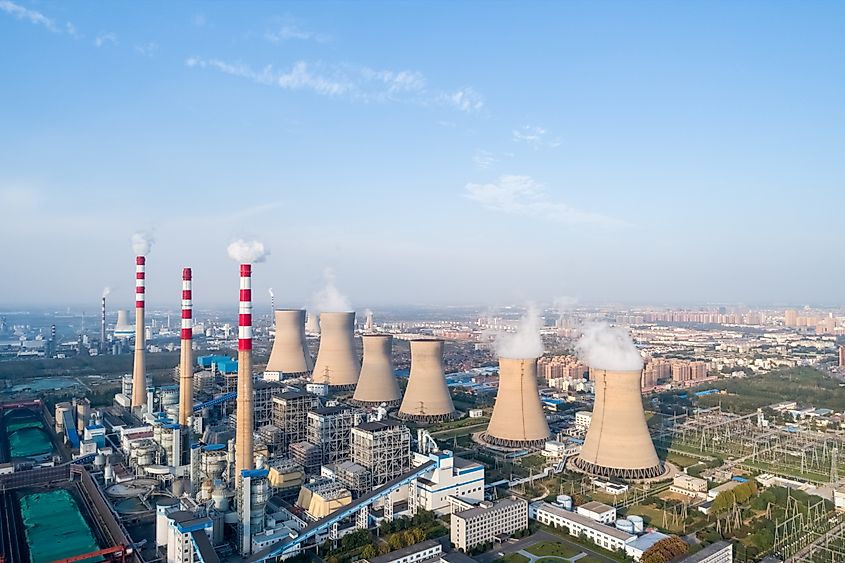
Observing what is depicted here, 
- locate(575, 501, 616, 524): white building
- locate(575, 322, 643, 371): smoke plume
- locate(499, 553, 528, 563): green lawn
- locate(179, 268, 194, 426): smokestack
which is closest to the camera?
locate(499, 553, 528, 563): green lawn

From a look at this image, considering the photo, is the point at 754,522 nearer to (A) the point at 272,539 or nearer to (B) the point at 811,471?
(B) the point at 811,471

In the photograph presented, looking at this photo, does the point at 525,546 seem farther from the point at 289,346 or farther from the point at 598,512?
the point at 289,346

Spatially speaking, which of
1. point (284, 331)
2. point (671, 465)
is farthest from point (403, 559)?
point (284, 331)

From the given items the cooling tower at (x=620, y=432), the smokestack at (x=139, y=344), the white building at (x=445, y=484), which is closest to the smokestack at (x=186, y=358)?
the smokestack at (x=139, y=344)

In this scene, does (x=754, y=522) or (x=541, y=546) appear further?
(x=754, y=522)

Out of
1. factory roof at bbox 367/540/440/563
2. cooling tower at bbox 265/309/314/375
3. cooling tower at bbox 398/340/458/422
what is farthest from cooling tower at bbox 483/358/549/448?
cooling tower at bbox 265/309/314/375

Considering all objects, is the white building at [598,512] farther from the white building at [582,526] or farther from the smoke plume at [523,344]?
the smoke plume at [523,344]

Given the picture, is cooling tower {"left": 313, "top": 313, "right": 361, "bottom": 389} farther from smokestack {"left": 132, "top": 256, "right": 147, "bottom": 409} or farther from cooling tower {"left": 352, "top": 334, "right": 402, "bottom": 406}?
smokestack {"left": 132, "top": 256, "right": 147, "bottom": 409}
